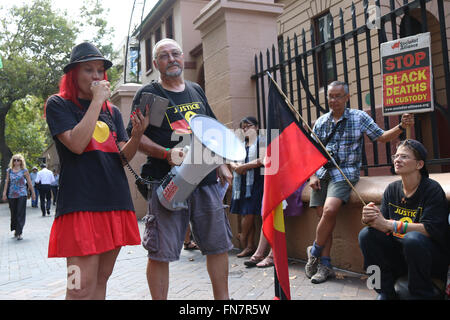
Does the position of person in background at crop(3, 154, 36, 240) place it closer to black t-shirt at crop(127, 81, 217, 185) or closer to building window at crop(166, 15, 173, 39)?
black t-shirt at crop(127, 81, 217, 185)

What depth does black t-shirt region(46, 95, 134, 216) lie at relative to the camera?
2.54 meters

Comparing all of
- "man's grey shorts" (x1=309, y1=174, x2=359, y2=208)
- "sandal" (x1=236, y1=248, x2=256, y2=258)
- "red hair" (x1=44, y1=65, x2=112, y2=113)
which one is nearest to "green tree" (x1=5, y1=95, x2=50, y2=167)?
"sandal" (x1=236, y1=248, x2=256, y2=258)

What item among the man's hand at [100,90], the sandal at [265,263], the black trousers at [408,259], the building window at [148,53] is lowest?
the sandal at [265,263]

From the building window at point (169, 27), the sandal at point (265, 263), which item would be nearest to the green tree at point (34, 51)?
the building window at point (169, 27)

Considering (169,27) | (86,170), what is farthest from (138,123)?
(169,27)

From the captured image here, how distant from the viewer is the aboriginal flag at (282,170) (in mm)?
2973

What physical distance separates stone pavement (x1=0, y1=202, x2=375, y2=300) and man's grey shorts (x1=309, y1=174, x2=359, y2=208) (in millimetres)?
826

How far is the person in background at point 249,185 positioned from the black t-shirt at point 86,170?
3.04 m

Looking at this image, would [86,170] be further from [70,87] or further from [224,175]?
[224,175]

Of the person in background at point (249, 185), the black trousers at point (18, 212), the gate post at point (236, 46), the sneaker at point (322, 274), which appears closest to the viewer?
the sneaker at point (322, 274)

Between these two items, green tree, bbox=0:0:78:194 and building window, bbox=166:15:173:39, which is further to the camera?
green tree, bbox=0:0:78:194

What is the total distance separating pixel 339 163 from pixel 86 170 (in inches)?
113

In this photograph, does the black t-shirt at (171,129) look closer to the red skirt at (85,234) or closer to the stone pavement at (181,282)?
the red skirt at (85,234)

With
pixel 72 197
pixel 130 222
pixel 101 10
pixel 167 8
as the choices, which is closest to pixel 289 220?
pixel 130 222
